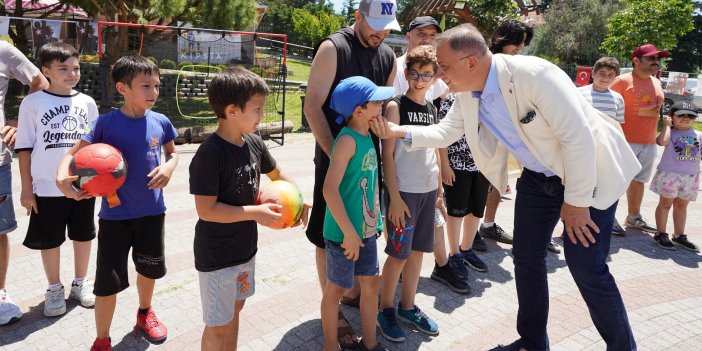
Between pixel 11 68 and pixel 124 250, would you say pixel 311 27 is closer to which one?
pixel 11 68

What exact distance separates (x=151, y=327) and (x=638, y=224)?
586 centimetres

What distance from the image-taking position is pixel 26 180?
3.45 m

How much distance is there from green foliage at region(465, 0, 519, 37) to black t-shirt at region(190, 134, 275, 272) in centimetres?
3085

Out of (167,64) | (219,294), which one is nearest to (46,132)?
(219,294)

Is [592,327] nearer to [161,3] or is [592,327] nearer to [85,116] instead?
[85,116]

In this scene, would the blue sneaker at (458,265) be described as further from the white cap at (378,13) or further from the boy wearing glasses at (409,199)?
the white cap at (378,13)

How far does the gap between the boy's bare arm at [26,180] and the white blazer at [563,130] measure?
3.02 metres

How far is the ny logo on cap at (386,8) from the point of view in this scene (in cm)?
320

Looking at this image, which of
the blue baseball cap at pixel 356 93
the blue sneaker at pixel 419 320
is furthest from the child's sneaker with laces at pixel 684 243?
the blue baseball cap at pixel 356 93

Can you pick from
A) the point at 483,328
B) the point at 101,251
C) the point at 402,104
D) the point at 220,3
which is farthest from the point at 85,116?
the point at 220,3

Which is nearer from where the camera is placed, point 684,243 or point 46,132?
A: point 46,132

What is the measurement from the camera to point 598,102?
5.60 meters

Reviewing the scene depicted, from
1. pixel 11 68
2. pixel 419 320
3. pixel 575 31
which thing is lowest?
pixel 419 320

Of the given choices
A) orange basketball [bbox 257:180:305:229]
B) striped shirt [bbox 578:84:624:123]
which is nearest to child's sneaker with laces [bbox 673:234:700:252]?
striped shirt [bbox 578:84:624:123]
